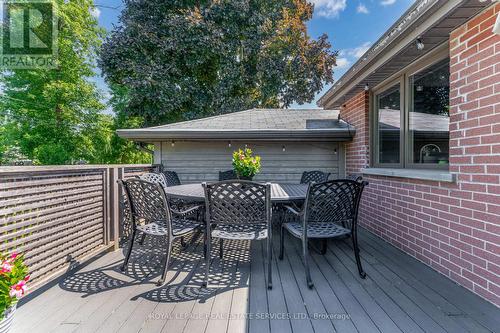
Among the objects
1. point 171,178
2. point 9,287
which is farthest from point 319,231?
point 171,178

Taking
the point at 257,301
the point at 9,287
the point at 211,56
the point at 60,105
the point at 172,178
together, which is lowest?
the point at 257,301

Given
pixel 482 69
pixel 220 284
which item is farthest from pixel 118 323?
pixel 482 69

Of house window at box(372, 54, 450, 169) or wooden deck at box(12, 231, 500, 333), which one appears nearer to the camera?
wooden deck at box(12, 231, 500, 333)

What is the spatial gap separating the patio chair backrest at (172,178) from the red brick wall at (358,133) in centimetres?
378

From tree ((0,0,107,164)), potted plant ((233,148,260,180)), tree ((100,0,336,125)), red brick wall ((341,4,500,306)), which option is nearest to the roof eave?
potted plant ((233,148,260,180))

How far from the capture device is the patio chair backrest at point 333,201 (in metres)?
2.52

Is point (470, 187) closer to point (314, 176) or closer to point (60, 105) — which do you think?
point (314, 176)

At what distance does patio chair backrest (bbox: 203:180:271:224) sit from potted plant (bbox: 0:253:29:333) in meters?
1.47

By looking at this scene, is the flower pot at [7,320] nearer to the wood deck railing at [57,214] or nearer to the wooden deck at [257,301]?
the wooden deck at [257,301]

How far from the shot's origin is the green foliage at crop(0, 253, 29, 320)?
5.13 ft

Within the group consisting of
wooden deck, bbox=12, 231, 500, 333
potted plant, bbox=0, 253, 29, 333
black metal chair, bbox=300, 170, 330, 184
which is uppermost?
black metal chair, bbox=300, 170, 330, 184

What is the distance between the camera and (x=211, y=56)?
34.5ft
